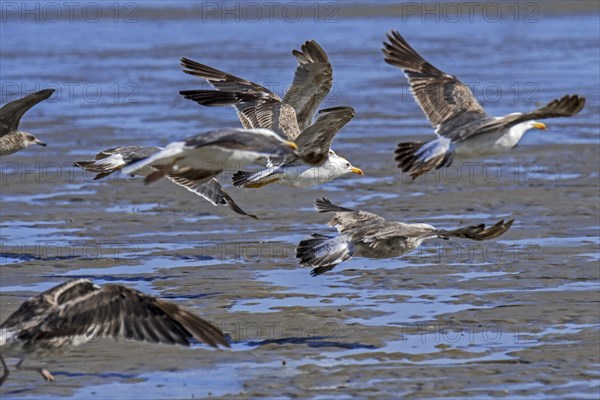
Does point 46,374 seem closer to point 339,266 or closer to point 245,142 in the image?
point 245,142

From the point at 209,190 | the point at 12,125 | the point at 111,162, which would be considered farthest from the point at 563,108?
the point at 12,125

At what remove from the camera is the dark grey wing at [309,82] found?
10656 mm

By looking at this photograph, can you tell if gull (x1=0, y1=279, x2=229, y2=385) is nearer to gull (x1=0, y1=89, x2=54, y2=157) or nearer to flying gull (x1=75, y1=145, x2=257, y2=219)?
flying gull (x1=75, y1=145, x2=257, y2=219)

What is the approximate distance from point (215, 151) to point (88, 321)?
1295 mm

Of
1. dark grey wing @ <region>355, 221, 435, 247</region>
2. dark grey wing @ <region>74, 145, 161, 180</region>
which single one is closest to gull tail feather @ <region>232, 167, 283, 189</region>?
dark grey wing @ <region>74, 145, 161, 180</region>

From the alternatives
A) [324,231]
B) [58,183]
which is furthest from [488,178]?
[58,183]

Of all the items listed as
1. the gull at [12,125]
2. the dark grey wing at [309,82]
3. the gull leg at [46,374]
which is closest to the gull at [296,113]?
the dark grey wing at [309,82]

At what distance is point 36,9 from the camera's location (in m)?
43.3

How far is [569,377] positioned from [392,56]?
127 inches

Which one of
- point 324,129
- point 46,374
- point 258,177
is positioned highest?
point 324,129

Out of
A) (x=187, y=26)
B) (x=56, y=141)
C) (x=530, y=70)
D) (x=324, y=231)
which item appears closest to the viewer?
(x=324, y=231)

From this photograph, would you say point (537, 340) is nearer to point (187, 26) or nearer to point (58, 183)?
point (58, 183)

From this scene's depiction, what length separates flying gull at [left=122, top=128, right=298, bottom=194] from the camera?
24.5 feet

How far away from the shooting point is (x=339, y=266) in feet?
34.3
